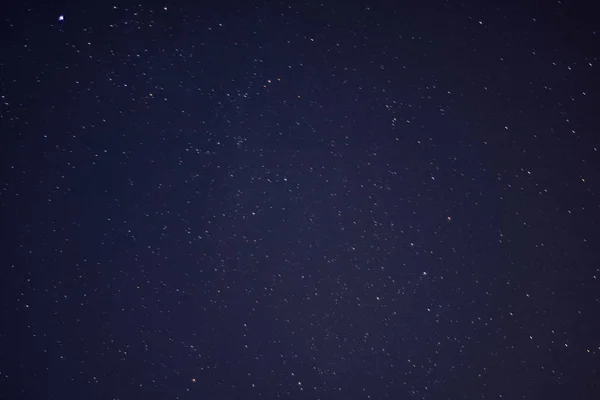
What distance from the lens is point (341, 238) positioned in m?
0.57

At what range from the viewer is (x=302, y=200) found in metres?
0.57

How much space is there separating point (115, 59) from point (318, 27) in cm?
25

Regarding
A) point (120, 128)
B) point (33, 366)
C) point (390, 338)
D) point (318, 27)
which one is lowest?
point (33, 366)

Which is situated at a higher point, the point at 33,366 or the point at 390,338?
the point at 390,338

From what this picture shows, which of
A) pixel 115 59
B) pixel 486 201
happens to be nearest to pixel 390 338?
pixel 486 201

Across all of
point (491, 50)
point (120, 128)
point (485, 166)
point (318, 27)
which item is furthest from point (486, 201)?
point (120, 128)

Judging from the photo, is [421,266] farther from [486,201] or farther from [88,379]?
[88,379]

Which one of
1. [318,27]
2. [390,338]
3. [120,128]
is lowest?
[390,338]

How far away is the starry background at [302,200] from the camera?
54 cm

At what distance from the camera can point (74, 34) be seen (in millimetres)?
543

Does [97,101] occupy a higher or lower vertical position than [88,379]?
higher

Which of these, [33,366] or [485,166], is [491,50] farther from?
[33,366]

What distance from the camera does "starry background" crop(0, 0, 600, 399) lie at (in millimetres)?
542

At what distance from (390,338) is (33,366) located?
19.0 inches
